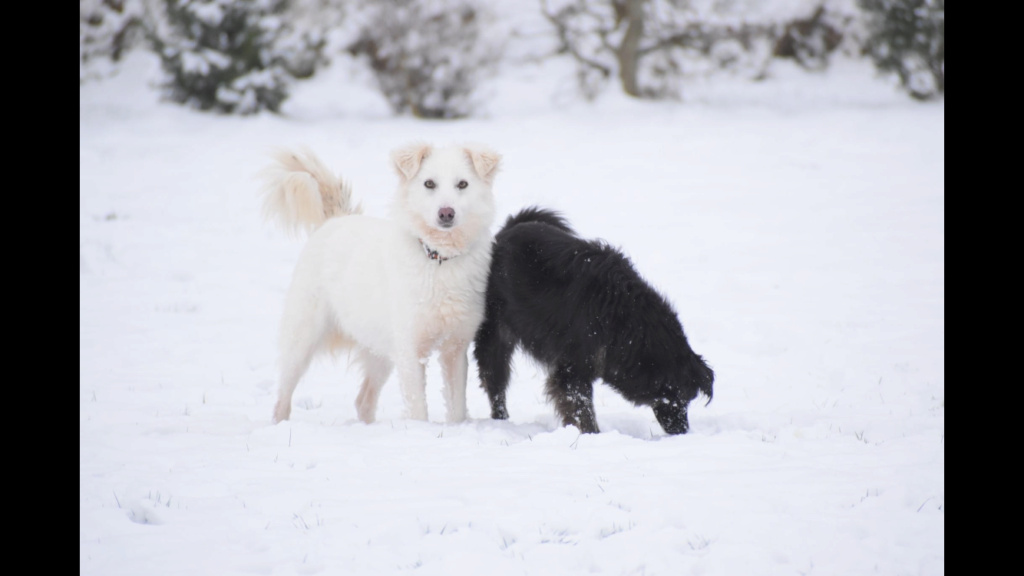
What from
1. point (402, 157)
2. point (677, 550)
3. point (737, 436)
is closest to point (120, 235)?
point (402, 157)

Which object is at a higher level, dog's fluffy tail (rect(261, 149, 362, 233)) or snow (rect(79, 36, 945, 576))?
dog's fluffy tail (rect(261, 149, 362, 233))

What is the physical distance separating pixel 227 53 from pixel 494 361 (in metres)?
13.2

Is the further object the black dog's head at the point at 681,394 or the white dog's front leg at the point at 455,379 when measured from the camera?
the white dog's front leg at the point at 455,379

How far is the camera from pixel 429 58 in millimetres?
18062

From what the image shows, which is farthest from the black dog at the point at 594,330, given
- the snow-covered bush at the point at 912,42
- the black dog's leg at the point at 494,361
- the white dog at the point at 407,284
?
the snow-covered bush at the point at 912,42

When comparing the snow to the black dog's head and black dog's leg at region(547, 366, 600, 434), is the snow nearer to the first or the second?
black dog's leg at region(547, 366, 600, 434)

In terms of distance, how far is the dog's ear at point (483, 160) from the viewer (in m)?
5.22

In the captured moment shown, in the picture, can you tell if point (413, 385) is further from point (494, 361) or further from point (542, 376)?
point (542, 376)

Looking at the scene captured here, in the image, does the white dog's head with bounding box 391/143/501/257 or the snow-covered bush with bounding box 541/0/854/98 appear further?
the snow-covered bush with bounding box 541/0/854/98

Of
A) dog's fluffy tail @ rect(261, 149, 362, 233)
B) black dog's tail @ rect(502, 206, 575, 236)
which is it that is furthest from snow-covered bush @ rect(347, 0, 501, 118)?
black dog's tail @ rect(502, 206, 575, 236)

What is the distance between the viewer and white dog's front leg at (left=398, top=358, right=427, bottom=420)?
17.1ft

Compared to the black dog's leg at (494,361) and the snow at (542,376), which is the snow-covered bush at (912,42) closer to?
the snow at (542,376)

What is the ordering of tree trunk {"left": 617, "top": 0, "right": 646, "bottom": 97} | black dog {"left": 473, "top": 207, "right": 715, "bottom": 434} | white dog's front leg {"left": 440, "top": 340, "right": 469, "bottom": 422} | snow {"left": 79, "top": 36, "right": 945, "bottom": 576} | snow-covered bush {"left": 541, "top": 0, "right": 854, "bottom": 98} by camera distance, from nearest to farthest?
snow {"left": 79, "top": 36, "right": 945, "bottom": 576} → black dog {"left": 473, "top": 207, "right": 715, "bottom": 434} → white dog's front leg {"left": 440, "top": 340, "right": 469, "bottom": 422} → tree trunk {"left": 617, "top": 0, "right": 646, "bottom": 97} → snow-covered bush {"left": 541, "top": 0, "right": 854, "bottom": 98}

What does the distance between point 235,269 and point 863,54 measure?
56.1ft
